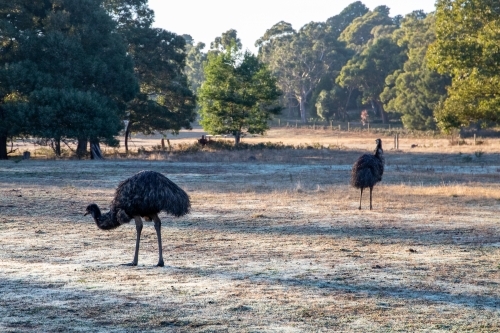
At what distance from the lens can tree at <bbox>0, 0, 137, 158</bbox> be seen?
44406 millimetres

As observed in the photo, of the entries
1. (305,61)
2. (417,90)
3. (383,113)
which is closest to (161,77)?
(417,90)

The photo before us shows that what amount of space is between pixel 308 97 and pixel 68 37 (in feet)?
247

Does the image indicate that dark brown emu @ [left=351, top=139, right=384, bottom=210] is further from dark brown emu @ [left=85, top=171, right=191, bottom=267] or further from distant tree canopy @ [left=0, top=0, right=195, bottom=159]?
distant tree canopy @ [left=0, top=0, right=195, bottom=159]

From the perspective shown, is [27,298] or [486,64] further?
[486,64]

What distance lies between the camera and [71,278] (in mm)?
11891

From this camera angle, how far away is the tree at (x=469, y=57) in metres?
31.2

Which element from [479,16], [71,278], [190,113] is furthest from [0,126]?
[71,278]

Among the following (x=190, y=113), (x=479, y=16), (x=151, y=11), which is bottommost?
(x=190, y=113)

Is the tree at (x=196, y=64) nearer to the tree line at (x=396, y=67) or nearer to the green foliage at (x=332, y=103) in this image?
the tree line at (x=396, y=67)

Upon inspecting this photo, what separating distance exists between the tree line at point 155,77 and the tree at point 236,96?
92mm

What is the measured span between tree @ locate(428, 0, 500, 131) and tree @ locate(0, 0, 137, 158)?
20857 mm

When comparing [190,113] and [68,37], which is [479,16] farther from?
[190,113]

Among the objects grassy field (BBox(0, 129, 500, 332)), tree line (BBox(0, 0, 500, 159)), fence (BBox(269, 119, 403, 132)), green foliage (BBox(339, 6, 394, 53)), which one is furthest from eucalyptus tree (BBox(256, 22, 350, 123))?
grassy field (BBox(0, 129, 500, 332))

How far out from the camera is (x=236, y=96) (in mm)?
61688
